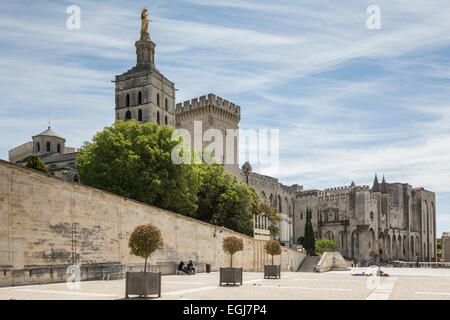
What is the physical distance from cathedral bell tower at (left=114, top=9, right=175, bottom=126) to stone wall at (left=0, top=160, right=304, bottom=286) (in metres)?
33.7

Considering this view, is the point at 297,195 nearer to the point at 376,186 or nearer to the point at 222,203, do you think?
the point at 376,186

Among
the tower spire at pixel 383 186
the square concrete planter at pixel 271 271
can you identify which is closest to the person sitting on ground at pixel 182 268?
the square concrete planter at pixel 271 271

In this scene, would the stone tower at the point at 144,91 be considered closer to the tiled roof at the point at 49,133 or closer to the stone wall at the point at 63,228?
the tiled roof at the point at 49,133

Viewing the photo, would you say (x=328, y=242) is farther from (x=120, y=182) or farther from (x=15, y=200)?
(x=15, y=200)

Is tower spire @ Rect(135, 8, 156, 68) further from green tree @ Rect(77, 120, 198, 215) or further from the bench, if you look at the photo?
the bench

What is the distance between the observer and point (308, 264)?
148 ft

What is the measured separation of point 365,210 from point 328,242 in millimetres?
11111

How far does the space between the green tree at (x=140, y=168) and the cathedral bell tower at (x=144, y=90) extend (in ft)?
75.5

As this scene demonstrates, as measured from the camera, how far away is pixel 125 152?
1275 inches

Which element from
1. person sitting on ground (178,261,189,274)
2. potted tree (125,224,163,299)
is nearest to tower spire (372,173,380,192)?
person sitting on ground (178,261,189,274)

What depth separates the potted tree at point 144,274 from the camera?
12.2 metres

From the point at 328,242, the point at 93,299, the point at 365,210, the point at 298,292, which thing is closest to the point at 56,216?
the point at 93,299

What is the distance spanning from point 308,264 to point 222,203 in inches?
461
